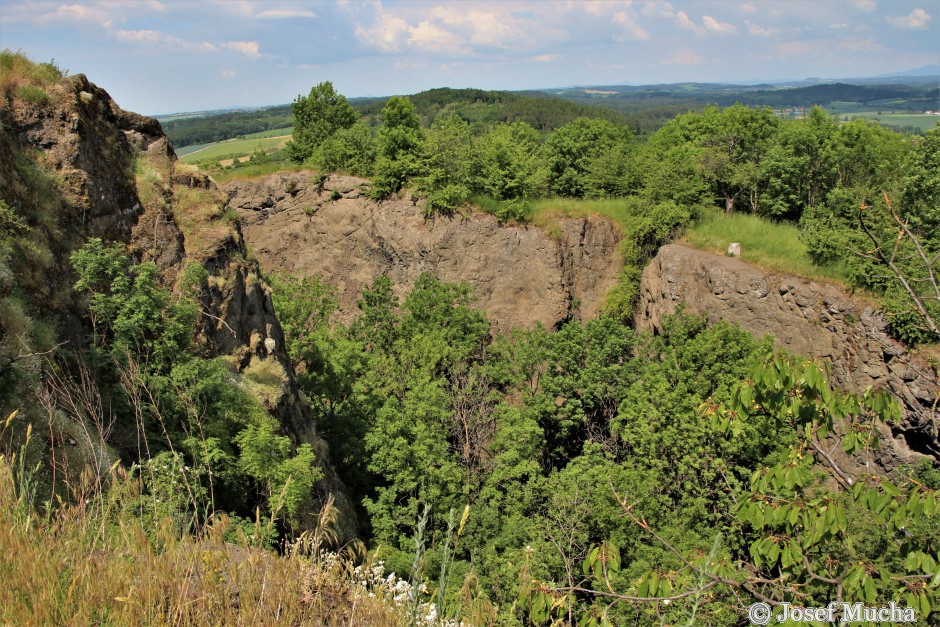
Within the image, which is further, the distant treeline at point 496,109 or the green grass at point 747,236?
the distant treeline at point 496,109

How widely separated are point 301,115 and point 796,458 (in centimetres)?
3393

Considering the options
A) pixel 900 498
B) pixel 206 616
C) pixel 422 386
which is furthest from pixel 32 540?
pixel 422 386

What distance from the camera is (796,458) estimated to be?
3811mm

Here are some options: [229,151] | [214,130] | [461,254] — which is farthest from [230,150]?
[214,130]

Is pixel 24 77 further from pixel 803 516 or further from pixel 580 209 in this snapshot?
pixel 580 209

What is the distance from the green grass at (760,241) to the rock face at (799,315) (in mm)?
438

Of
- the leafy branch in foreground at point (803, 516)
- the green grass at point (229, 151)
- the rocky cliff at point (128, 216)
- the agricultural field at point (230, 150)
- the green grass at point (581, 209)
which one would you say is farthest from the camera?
the agricultural field at point (230, 150)

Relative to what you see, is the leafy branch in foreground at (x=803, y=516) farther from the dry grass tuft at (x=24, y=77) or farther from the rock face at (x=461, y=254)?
the rock face at (x=461, y=254)

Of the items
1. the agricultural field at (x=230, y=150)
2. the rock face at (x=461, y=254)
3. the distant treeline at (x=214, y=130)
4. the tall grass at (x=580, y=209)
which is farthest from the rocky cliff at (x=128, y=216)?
the distant treeline at (x=214, y=130)

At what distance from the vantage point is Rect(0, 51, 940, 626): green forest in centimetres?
338

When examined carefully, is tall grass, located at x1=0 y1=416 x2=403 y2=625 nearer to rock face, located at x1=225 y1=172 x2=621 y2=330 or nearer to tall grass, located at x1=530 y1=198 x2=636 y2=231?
rock face, located at x1=225 y1=172 x2=621 y2=330

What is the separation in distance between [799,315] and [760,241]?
11.3 feet

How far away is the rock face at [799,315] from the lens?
16.1 m

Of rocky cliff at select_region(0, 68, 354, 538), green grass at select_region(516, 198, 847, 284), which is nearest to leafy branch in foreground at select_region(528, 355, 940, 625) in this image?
rocky cliff at select_region(0, 68, 354, 538)
